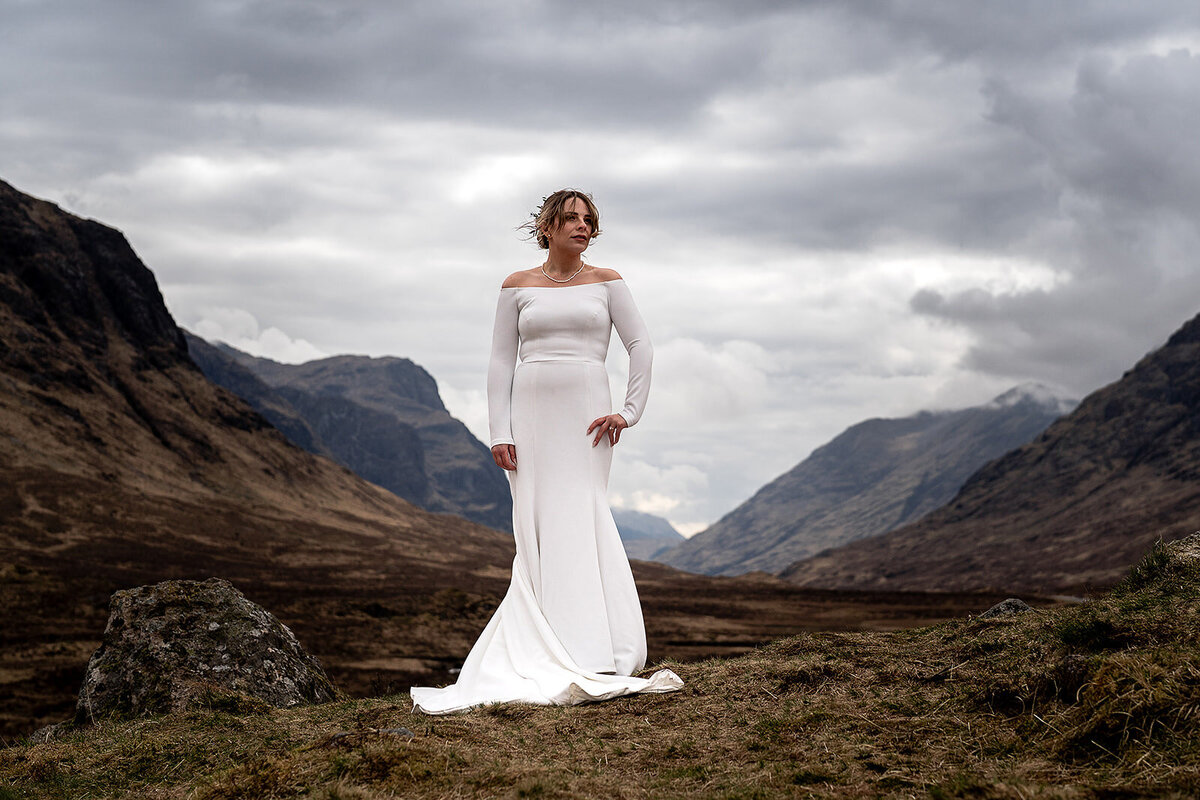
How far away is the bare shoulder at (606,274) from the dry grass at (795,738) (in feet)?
11.4

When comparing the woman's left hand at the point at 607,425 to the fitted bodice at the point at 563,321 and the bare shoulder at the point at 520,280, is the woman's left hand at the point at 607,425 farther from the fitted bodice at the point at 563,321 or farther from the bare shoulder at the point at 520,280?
the bare shoulder at the point at 520,280

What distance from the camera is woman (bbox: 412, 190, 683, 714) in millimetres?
7848

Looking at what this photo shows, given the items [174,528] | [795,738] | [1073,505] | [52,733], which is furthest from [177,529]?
[1073,505]

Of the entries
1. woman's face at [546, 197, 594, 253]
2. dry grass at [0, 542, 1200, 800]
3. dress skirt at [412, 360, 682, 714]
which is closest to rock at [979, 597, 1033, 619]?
dry grass at [0, 542, 1200, 800]

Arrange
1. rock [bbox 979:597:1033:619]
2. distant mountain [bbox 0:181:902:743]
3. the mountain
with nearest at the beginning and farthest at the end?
1. rock [bbox 979:597:1033:619]
2. distant mountain [bbox 0:181:902:743]
3. the mountain

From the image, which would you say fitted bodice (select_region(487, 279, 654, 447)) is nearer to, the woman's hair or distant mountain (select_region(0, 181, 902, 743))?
the woman's hair

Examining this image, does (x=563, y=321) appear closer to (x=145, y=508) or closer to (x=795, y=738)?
(x=795, y=738)

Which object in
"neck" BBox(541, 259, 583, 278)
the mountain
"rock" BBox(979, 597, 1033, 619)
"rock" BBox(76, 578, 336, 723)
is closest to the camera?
"neck" BBox(541, 259, 583, 278)

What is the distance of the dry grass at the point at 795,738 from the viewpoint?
477 cm

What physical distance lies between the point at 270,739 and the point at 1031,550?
145m

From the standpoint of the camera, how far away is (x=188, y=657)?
10.6 metres

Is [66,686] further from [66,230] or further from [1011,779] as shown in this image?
[66,230]

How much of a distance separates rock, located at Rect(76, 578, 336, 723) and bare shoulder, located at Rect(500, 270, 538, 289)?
4987 mm

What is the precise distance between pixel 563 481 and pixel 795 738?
307 cm
